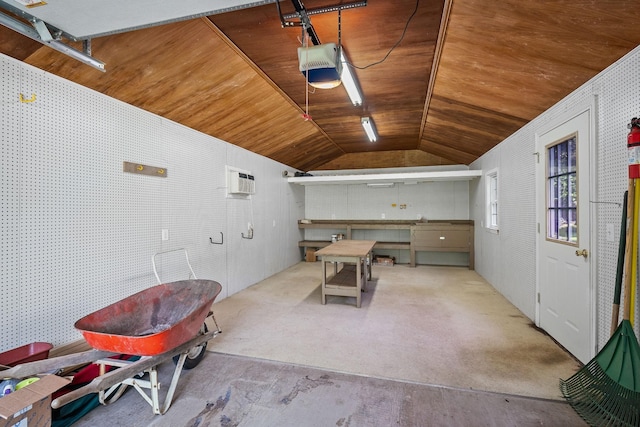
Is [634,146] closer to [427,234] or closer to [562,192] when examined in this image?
[562,192]

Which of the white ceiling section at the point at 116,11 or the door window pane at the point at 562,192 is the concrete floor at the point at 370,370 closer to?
the door window pane at the point at 562,192

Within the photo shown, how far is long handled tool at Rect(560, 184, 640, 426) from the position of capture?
1.64 meters

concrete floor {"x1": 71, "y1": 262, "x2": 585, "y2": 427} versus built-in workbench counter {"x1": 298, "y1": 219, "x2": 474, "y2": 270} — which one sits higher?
built-in workbench counter {"x1": 298, "y1": 219, "x2": 474, "y2": 270}

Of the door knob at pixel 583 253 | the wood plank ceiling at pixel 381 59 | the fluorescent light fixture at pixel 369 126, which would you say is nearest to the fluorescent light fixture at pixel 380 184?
the fluorescent light fixture at pixel 369 126

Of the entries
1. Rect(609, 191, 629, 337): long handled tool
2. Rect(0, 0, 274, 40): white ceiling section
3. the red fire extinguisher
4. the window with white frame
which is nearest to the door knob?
Rect(609, 191, 629, 337): long handled tool

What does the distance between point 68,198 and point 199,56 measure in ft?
5.56

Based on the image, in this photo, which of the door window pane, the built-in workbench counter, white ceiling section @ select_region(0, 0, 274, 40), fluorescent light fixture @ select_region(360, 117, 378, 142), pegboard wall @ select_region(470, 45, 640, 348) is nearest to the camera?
white ceiling section @ select_region(0, 0, 274, 40)

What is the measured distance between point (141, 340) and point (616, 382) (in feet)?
9.61

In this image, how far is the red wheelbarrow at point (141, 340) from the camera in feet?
5.51

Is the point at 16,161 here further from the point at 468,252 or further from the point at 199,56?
the point at 468,252

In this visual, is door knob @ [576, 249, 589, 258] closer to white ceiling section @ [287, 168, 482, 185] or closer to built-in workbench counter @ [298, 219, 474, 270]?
white ceiling section @ [287, 168, 482, 185]

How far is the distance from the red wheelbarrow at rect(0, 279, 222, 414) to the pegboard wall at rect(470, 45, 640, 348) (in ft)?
10.1

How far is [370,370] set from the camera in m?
2.43

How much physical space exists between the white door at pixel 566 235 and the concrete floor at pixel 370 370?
27 cm
